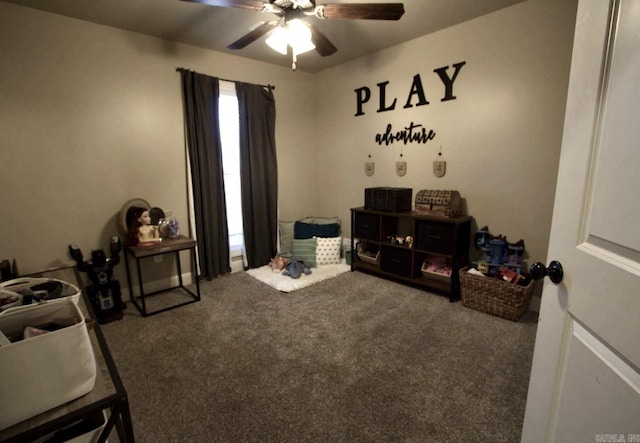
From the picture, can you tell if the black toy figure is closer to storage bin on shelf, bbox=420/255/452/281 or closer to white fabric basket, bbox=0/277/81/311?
white fabric basket, bbox=0/277/81/311

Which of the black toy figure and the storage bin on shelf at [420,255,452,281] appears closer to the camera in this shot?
the black toy figure

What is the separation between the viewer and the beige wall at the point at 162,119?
2.33 meters

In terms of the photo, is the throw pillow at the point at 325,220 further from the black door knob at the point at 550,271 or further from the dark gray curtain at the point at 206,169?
the black door knob at the point at 550,271

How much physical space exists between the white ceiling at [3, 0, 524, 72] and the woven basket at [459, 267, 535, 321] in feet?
7.16

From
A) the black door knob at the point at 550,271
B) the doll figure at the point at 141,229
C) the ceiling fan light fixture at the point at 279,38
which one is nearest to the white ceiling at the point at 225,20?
the ceiling fan light fixture at the point at 279,38

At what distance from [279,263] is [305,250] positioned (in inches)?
13.8

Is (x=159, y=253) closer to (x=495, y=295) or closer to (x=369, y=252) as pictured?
(x=369, y=252)

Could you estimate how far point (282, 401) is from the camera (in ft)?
5.43

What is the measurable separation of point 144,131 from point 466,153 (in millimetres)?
3065

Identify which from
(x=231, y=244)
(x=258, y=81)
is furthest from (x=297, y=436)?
(x=258, y=81)

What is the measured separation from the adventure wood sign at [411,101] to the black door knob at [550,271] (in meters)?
2.43

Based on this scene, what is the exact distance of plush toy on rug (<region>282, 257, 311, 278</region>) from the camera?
335 centimetres

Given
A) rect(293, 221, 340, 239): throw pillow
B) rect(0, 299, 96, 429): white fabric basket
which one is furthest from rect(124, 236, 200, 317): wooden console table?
rect(0, 299, 96, 429): white fabric basket

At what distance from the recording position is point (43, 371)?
801 mm
